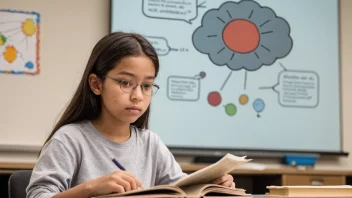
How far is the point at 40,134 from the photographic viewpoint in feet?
10.9

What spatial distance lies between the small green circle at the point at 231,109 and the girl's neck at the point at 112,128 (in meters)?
2.11

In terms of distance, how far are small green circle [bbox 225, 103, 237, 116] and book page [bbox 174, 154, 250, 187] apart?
2320mm

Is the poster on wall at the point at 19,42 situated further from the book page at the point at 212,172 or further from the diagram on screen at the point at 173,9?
the book page at the point at 212,172

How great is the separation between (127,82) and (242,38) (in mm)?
2403

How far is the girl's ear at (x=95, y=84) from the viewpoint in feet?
5.15

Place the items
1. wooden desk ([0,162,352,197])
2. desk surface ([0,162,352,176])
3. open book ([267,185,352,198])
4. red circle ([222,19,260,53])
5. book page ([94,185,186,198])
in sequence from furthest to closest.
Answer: red circle ([222,19,260,53]), wooden desk ([0,162,352,197]), desk surface ([0,162,352,176]), open book ([267,185,352,198]), book page ([94,185,186,198])

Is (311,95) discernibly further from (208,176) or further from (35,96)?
(208,176)

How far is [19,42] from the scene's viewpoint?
3.34m

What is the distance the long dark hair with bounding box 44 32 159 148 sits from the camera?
1523mm

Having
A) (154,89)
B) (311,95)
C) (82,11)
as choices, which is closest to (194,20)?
(82,11)

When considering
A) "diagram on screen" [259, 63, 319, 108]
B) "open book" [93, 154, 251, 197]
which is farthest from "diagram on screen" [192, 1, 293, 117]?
"open book" [93, 154, 251, 197]

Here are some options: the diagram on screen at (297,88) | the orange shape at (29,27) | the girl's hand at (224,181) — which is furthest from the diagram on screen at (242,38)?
the girl's hand at (224,181)

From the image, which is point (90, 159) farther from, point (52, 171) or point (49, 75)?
point (49, 75)

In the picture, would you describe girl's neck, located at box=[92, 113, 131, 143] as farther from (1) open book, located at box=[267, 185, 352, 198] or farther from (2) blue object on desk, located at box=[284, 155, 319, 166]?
(2) blue object on desk, located at box=[284, 155, 319, 166]
